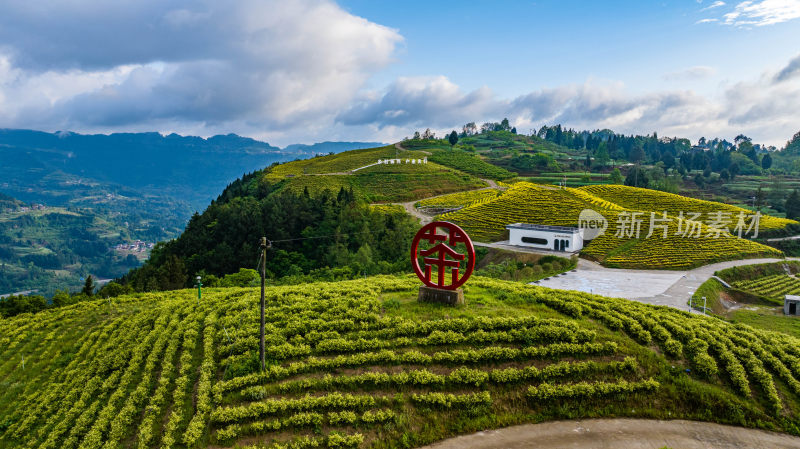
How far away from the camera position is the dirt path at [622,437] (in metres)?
13.3

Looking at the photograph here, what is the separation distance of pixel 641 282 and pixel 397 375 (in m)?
36.6

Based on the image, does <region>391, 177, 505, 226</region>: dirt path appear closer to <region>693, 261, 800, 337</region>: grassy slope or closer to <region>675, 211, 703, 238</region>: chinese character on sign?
<region>675, 211, 703, 238</region>: chinese character on sign

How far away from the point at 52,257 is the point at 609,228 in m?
224

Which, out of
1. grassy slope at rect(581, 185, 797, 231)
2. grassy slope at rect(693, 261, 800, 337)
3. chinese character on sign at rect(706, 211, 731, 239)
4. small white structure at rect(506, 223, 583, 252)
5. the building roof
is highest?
grassy slope at rect(581, 185, 797, 231)

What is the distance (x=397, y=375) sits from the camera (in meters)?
15.6

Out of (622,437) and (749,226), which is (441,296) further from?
(749,226)

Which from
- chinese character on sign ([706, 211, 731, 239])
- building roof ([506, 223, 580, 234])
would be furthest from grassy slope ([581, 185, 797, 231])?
building roof ([506, 223, 580, 234])

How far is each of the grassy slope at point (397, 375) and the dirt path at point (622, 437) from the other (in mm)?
348

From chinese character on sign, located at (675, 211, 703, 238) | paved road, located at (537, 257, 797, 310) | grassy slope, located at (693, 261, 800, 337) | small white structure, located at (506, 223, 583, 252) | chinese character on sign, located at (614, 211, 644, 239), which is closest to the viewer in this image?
grassy slope, located at (693, 261, 800, 337)

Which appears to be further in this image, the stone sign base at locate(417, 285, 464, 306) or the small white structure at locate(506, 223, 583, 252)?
the small white structure at locate(506, 223, 583, 252)

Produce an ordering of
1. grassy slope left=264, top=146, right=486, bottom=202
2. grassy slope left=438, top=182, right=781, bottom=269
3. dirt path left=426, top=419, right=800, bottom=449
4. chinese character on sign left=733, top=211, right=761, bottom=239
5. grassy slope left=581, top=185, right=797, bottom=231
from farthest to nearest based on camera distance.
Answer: grassy slope left=264, top=146, right=486, bottom=202 → grassy slope left=581, top=185, right=797, bottom=231 → chinese character on sign left=733, top=211, right=761, bottom=239 → grassy slope left=438, top=182, right=781, bottom=269 → dirt path left=426, top=419, right=800, bottom=449

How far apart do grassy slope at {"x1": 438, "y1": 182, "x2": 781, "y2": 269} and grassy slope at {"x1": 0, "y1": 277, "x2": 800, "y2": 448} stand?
34.5m

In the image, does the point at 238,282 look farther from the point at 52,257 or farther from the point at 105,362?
the point at 52,257

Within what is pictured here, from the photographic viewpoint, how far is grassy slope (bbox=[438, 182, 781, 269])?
52.1 metres
